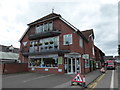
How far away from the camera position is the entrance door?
633 inches

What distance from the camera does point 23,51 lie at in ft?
69.6

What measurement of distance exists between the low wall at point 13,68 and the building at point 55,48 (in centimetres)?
95

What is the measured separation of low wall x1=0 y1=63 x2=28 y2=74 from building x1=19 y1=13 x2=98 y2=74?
946 millimetres

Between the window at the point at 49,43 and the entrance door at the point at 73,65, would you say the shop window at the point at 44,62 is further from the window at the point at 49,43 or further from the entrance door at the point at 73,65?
the entrance door at the point at 73,65

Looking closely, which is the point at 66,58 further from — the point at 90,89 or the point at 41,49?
the point at 90,89

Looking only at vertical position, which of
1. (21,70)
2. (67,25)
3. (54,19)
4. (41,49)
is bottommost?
(21,70)

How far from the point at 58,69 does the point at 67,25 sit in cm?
656

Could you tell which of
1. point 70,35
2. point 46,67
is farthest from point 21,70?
point 70,35

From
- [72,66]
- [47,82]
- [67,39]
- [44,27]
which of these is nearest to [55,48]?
[67,39]

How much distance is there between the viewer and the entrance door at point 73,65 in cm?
1608

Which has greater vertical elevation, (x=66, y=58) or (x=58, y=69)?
(x=66, y=58)

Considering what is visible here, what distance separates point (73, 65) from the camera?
1636 centimetres

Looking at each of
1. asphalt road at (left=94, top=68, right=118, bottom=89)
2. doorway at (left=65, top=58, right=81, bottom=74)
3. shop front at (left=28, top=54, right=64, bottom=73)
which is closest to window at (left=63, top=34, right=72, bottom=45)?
shop front at (left=28, top=54, right=64, bottom=73)

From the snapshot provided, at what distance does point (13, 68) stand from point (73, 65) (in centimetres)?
936
